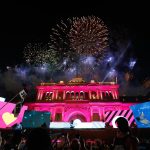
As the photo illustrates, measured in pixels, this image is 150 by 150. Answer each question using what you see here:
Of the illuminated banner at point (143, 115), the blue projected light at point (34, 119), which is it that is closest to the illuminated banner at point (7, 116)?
the blue projected light at point (34, 119)

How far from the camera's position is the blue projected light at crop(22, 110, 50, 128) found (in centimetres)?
817

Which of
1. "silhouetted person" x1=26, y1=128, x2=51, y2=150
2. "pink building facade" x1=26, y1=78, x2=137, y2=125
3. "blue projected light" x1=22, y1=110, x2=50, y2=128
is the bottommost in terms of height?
"silhouetted person" x1=26, y1=128, x2=51, y2=150

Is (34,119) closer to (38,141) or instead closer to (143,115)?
(143,115)

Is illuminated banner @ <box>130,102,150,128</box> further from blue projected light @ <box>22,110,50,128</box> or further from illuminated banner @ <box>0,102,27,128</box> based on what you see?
illuminated banner @ <box>0,102,27,128</box>

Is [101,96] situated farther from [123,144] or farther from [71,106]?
[123,144]

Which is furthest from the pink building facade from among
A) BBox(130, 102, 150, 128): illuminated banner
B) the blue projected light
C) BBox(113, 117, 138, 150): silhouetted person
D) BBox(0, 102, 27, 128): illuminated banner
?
BBox(113, 117, 138, 150): silhouetted person

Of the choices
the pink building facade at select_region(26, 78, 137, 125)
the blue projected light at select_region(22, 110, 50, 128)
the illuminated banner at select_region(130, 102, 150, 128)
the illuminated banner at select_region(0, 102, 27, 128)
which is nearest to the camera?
the illuminated banner at select_region(130, 102, 150, 128)

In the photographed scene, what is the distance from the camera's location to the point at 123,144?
179 inches

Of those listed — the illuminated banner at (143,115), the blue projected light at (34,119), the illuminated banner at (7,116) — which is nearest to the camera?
the illuminated banner at (143,115)

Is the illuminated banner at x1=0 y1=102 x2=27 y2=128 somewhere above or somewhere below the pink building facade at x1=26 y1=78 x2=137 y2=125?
below

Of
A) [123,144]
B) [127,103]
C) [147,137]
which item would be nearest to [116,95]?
[127,103]

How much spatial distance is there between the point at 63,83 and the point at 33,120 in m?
28.3

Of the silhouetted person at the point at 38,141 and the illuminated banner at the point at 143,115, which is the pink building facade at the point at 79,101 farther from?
the silhouetted person at the point at 38,141

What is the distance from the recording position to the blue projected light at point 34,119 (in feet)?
26.8
